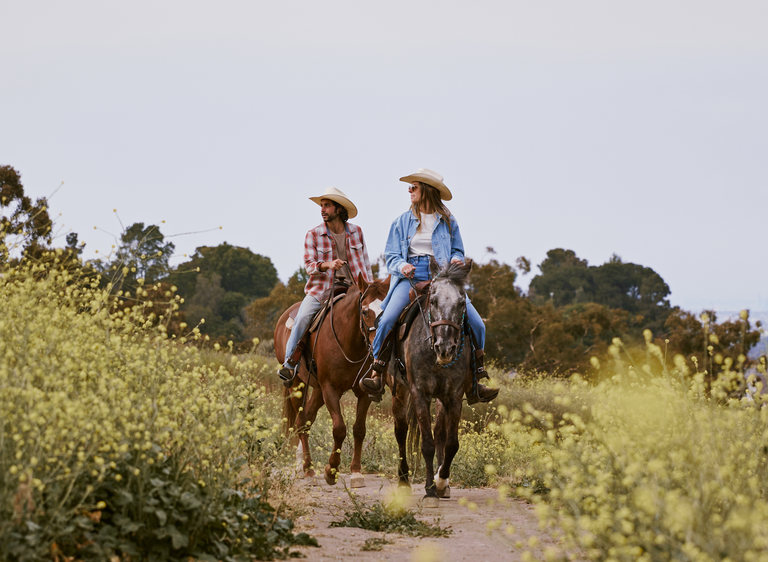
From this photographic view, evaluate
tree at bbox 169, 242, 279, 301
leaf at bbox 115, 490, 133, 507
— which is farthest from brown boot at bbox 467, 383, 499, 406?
tree at bbox 169, 242, 279, 301

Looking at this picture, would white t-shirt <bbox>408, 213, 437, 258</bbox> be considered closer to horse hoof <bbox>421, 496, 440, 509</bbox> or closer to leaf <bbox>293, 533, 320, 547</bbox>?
horse hoof <bbox>421, 496, 440, 509</bbox>

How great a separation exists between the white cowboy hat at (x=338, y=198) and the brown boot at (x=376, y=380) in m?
2.32

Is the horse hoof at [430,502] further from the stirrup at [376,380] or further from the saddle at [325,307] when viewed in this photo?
the saddle at [325,307]

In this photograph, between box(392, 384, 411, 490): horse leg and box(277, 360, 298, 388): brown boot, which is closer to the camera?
box(392, 384, 411, 490): horse leg

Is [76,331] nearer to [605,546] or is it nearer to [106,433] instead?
[106,433]

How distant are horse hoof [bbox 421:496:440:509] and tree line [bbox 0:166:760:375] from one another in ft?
8.09

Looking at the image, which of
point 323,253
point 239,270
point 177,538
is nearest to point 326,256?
point 323,253

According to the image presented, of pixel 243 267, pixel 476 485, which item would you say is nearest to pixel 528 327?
pixel 476 485

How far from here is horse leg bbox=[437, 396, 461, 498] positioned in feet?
22.8

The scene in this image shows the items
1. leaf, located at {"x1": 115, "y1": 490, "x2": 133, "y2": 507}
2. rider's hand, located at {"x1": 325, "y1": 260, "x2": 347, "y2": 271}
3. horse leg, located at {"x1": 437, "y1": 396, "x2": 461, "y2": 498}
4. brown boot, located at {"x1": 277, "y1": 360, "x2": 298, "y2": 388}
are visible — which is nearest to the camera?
leaf, located at {"x1": 115, "y1": 490, "x2": 133, "y2": 507}

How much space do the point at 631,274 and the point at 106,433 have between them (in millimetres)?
53363

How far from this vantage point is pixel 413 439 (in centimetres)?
820

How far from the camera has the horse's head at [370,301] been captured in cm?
757

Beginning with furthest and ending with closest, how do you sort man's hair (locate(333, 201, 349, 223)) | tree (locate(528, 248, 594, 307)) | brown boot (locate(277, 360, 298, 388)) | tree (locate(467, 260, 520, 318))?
1. tree (locate(528, 248, 594, 307))
2. tree (locate(467, 260, 520, 318))
3. man's hair (locate(333, 201, 349, 223))
4. brown boot (locate(277, 360, 298, 388))
